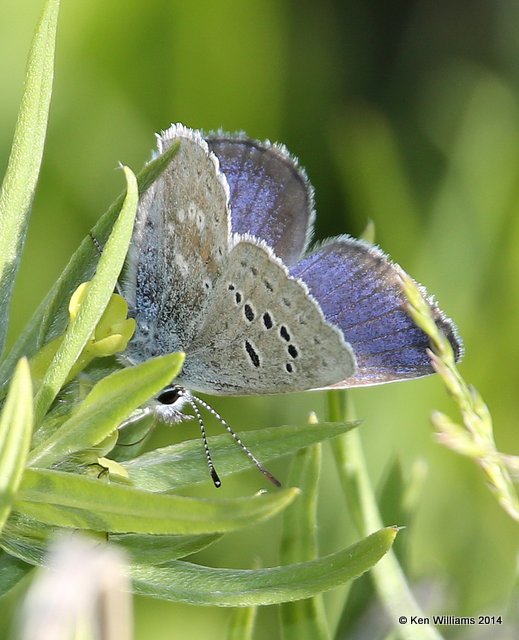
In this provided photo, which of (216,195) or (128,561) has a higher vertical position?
(216,195)

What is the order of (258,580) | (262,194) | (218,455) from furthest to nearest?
(262,194) < (218,455) < (258,580)

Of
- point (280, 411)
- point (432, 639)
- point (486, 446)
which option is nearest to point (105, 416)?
point (486, 446)

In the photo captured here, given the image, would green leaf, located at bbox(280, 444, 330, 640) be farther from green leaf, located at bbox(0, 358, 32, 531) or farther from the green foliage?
green leaf, located at bbox(0, 358, 32, 531)

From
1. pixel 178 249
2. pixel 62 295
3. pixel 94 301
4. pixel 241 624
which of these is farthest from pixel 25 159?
pixel 241 624

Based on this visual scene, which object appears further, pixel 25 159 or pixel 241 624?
pixel 241 624

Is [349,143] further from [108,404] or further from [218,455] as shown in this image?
[108,404]

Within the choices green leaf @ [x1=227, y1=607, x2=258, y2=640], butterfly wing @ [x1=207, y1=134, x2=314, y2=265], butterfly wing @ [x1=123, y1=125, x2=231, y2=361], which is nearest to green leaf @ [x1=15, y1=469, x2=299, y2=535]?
green leaf @ [x1=227, y1=607, x2=258, y2=640]

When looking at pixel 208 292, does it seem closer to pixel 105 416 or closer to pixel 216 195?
pixel 216 195
